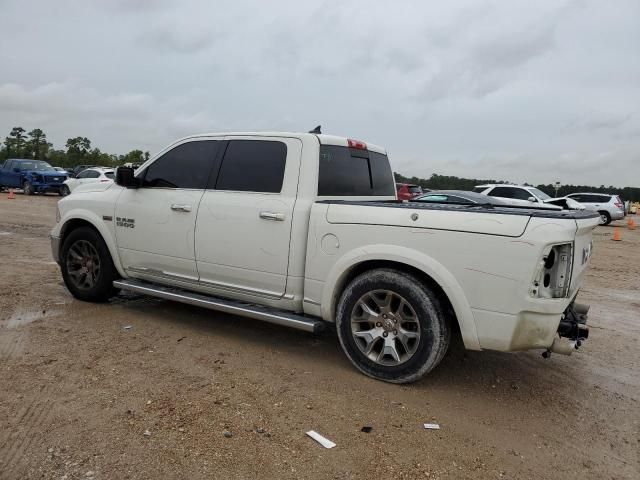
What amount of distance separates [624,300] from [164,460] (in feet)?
22.2

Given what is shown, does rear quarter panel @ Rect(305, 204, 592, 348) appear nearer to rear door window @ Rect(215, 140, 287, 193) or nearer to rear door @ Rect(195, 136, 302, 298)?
rear door @ Rect(195, 136, 302, 298)

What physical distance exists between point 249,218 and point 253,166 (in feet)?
1.64

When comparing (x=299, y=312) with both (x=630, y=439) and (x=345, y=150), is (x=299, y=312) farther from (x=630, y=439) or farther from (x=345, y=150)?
(x=630, y=439)

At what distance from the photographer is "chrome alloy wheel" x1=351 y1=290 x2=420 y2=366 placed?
3.58 metres

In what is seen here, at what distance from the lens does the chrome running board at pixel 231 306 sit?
3945 millimetres

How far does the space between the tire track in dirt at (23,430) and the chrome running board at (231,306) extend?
54.7 inches

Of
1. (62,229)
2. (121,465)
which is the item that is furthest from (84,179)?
(121,465)

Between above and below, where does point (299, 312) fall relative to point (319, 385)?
above

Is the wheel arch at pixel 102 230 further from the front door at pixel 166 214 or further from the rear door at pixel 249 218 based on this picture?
the rear door at pixel 249 218

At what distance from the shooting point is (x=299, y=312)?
4.18 m

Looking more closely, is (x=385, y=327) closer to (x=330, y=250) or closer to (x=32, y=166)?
(x=330, y=250)

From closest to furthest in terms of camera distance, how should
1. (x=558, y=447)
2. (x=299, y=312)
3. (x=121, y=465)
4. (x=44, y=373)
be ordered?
(x=121, y=465) → (x=558, y=447) → (x=44, y=373) → (x=299, y=312)

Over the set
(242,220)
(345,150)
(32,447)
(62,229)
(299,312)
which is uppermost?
(345,150)

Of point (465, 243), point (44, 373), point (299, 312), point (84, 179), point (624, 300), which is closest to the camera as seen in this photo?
point (465, 243)
